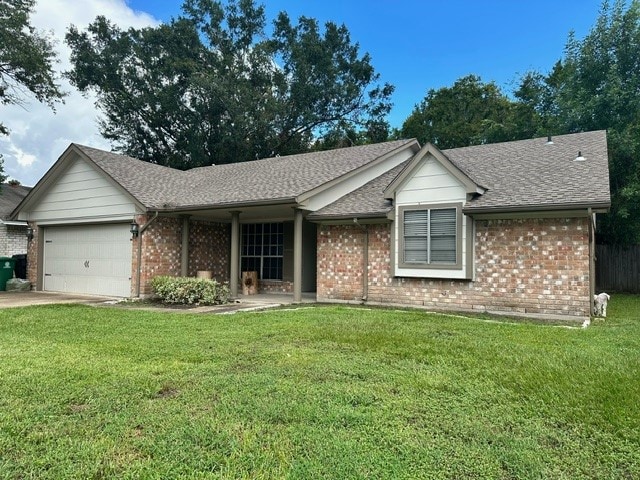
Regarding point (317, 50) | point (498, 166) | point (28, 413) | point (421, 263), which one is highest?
point (317, 50)

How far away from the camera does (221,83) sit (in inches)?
1057

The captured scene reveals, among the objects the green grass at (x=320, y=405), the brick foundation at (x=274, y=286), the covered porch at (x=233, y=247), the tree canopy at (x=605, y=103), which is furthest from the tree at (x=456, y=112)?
the green grass at (x=320, y=405)

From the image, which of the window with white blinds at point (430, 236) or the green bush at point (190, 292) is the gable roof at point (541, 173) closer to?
the window with white blinds at point (430, 236)

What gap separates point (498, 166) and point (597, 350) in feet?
23.3

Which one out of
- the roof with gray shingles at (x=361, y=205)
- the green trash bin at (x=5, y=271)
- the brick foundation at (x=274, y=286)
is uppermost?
the roof with gray shingles at (x=361, y=205)

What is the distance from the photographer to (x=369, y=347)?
5.80m

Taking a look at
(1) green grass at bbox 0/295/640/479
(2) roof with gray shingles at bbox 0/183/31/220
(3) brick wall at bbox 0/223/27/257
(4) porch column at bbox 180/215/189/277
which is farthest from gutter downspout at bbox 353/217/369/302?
(3) brick wall at bbox 0/223/27/257

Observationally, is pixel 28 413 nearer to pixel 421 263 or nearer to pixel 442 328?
pixel 442 328

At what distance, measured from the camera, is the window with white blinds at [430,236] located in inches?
392

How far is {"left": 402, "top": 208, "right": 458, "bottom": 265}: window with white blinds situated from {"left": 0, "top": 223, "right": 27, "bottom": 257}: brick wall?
715 inches

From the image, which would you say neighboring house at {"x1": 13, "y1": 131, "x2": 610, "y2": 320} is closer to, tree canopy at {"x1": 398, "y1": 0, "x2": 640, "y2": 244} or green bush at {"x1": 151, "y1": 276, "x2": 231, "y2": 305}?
green bush at {"x1": 151, "y1": 276, "x2": 231, "y2": 305}

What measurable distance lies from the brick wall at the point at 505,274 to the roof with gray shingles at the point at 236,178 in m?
2.48

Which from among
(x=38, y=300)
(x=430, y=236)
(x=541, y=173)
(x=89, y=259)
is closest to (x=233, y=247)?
(x=89, y=259)

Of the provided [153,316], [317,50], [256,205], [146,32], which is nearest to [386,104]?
[317,50]
